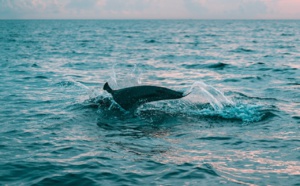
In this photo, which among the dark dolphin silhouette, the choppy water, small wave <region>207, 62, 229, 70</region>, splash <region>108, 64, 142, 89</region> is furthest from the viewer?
small wave <region>207, 62, 229, 70</region>

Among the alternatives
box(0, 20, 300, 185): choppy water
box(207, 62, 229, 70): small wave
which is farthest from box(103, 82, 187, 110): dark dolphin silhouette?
box(207, 62, 229, 70): small wave

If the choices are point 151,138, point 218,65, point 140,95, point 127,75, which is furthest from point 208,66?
point 151,138

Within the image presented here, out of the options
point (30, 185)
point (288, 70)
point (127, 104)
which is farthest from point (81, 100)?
point (288, 70)

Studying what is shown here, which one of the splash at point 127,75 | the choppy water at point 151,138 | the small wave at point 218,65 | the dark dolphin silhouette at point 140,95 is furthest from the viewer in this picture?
the small wave at point 218,65

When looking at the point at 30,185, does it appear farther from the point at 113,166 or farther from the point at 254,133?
the point at 254,133

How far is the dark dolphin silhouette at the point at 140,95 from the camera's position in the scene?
10.9 m

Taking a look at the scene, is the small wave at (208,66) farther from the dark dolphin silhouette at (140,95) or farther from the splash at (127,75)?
the dark dolphin silhouette at (140,95)

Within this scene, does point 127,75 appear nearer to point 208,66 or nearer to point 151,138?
point 208,66

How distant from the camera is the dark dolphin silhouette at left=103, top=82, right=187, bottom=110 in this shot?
35.9 feet

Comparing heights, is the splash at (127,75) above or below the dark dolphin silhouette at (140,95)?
above

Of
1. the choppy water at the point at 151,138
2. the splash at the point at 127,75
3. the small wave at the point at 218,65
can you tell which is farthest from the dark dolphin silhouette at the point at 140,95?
the small wave at the point at 218,65

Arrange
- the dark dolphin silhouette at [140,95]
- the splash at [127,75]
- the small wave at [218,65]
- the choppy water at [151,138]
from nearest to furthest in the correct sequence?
the choppy water at [151,138], the dark dolphin silhouette at [140,95], the splash at [127,75], the small wave at [218,65]

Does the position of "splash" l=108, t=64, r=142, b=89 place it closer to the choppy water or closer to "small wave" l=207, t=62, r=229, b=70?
the choppy water

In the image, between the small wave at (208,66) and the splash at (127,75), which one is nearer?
the splash at (127,75)
